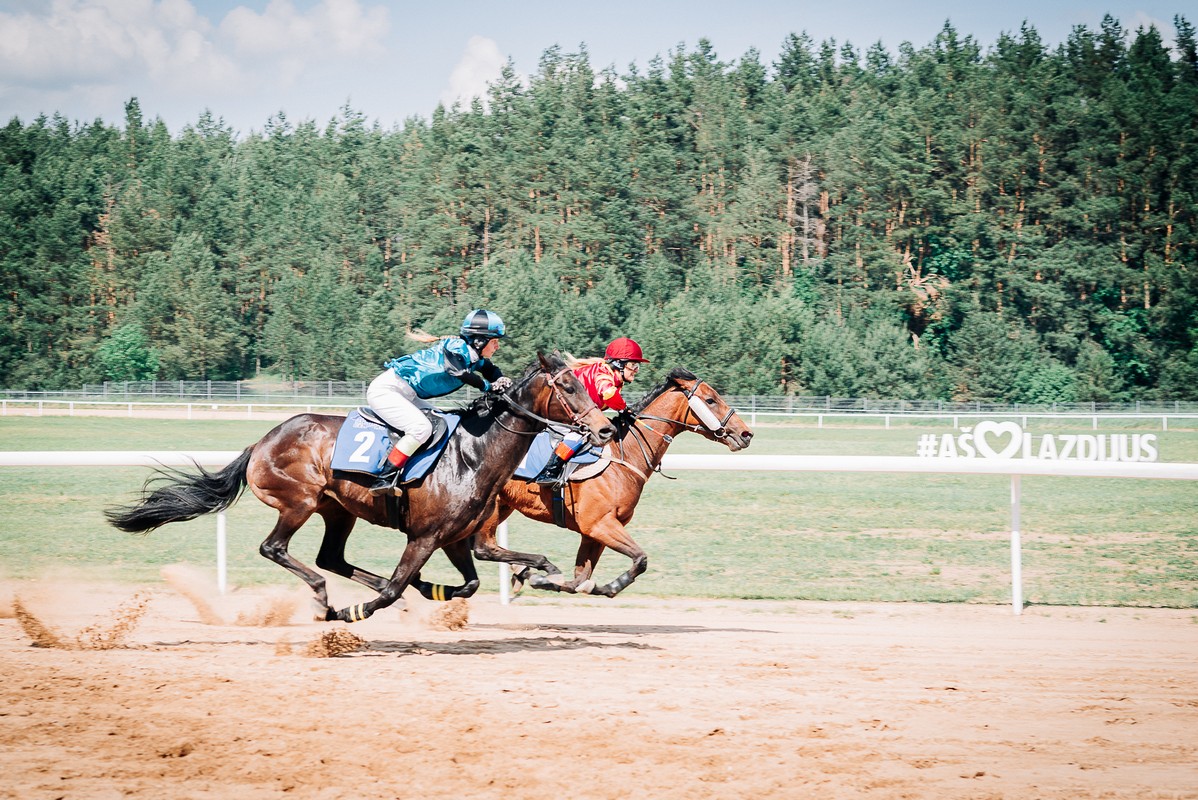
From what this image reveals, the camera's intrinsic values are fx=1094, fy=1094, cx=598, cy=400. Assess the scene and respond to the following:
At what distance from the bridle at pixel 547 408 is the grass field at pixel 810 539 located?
10.8ft

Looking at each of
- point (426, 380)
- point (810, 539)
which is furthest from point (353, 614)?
point (810, 539)

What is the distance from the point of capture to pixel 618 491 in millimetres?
8062

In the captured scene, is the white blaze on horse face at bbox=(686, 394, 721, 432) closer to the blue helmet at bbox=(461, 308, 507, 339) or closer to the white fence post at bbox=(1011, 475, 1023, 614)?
the blue helmet at bbox=(461, 308, 507, 339)

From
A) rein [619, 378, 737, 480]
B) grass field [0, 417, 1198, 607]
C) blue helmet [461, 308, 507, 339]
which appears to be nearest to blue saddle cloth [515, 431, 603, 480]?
rein [619, 378, 737, 480]

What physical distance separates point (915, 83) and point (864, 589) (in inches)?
2248

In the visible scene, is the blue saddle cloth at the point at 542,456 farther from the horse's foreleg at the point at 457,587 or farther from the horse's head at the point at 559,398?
the horse's head at the point at 559,398

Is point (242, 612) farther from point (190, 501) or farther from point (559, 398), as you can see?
point (559, 398)

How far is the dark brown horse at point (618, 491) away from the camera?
25.8ft

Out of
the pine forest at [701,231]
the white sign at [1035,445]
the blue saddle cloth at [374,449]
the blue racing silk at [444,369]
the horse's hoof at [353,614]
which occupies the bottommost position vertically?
the horse's hoof at [353,614]

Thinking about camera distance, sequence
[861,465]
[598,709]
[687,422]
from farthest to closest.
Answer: [861,465]
[687,422]
[598,709]

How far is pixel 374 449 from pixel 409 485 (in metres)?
0.34

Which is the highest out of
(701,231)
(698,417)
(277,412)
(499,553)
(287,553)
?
(701,231)

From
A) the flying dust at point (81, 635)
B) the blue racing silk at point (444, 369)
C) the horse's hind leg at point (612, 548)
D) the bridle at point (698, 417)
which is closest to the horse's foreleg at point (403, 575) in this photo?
the blue racing silk at point (444, 369)

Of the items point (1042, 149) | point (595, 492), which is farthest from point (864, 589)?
point (1042, 149)
